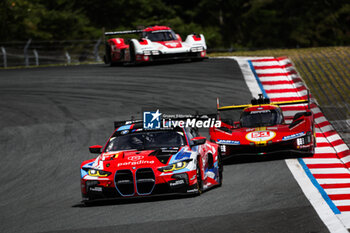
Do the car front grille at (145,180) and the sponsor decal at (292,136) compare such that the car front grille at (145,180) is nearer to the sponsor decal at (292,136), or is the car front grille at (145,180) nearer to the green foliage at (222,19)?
the sponsor decal at (292,136)

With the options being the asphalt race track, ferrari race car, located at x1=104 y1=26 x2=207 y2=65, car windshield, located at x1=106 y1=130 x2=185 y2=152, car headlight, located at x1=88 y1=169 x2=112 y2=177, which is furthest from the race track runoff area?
car headlight, located at x1=88 y1=169 x2=112 y2=177

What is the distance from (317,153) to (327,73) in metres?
9.92

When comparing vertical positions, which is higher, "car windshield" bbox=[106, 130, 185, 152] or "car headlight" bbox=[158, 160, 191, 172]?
"car windshield" bbox=[106, 130, 185, 152]

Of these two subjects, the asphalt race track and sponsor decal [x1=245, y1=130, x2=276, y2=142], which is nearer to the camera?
the asphalt race track

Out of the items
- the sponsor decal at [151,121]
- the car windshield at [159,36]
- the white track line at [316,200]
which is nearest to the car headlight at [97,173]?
the sponsor decal at [151,121]

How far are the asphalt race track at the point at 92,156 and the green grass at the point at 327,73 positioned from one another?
7.53 ft

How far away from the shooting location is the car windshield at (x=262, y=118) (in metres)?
15.9

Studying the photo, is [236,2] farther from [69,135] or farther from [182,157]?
A: [182,157]

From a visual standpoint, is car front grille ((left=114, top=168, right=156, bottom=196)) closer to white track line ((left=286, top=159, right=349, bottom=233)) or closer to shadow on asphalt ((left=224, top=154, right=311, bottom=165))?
white track line ((left=286, top=159, right=349, bottom=233))

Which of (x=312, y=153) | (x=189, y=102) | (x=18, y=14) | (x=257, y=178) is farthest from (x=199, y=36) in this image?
(x=18, y=14)

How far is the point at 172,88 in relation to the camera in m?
23.4

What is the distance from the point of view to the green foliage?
57719 millimetres

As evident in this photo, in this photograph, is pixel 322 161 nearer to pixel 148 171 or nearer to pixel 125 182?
pixel 148 171

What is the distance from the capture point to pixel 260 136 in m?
14.6
